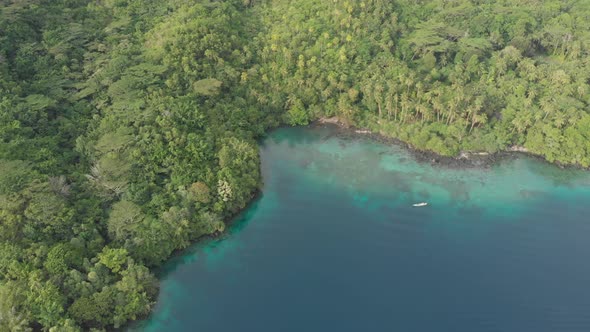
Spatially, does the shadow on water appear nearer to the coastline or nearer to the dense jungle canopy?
the dense jungle canopy

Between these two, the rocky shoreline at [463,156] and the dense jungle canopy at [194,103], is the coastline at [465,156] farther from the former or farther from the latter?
the dense jungle canopy at [194,103]

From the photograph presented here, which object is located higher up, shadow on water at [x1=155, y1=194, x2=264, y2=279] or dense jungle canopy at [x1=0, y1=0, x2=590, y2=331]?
dense jungle canopy at [x1=0, y1=0, x2=590, y2=331]

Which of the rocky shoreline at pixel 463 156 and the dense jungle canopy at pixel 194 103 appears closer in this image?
the dense jungle canopy at pixel 194 103

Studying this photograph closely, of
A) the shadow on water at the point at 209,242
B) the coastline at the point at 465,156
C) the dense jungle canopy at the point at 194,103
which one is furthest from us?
the coastline at the point at 465,156

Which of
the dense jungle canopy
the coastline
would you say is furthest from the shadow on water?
the coastline

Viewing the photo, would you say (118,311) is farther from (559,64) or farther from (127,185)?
(559,64)

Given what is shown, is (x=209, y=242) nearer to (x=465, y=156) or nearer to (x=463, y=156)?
(x=463, y=156)

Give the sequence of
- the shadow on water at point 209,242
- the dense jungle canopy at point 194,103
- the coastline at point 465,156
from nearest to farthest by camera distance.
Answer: the dense jungle canopy at point 194,103
the shadow on water at point 209,242
the coastline at point 465,156

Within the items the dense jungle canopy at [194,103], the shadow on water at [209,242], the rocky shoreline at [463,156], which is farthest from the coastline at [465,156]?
the shadow on water at [209,242]

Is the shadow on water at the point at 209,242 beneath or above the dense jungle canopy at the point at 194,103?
beneath

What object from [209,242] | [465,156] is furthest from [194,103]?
[465,156]

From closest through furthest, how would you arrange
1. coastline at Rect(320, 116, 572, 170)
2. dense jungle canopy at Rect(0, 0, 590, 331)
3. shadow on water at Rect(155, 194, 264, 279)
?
1. dense jungle canopy at Rect(0, 0, 590, 331)
2. shadow on water at Rect(155, 194, 264, 279)
3. coastline at Rect(320, 116, 572, 170)
